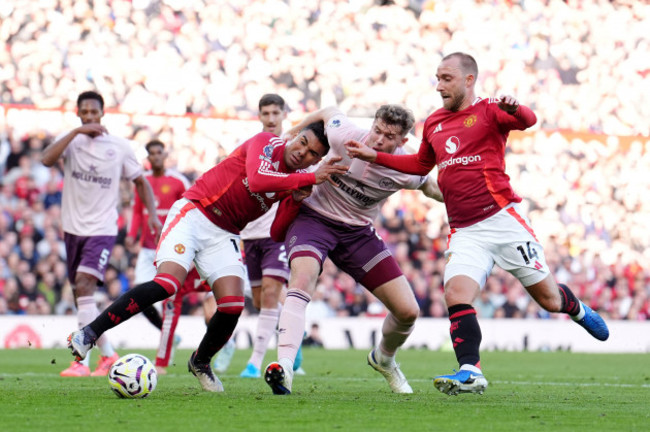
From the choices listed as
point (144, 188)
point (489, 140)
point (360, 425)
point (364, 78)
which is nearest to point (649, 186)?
point (364, 78)

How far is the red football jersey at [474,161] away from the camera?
266 inches

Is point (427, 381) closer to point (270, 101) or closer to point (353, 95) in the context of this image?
point (270, 101)

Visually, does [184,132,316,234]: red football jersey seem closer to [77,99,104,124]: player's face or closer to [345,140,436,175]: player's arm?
[345,140,436,175]: player's arm

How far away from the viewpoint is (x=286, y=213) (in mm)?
7547

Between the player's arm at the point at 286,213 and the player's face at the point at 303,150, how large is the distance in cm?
25

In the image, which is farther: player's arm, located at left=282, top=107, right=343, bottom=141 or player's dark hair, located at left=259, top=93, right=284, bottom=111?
player's dark hair, located at left=259, top=93, right=284, bottom=111

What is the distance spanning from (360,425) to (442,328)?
45.3 feet

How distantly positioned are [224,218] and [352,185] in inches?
41.5

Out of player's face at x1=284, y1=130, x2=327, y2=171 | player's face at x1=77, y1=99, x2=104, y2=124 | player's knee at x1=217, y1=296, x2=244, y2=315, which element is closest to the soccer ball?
player's knee at x1=217, y1=296, x2=244, y2=315

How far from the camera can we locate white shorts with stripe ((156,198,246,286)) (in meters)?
7.17

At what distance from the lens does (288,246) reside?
291 inches

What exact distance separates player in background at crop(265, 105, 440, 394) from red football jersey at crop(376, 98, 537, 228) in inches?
16.9

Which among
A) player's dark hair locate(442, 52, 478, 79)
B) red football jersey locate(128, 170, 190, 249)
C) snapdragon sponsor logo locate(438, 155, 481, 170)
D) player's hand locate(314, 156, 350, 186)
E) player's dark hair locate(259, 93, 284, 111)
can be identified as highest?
player's dark hair locate(442, 52, 478, 79)

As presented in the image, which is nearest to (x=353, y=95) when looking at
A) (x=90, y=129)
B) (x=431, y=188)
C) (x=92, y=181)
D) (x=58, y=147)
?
(x=92, y=181)
